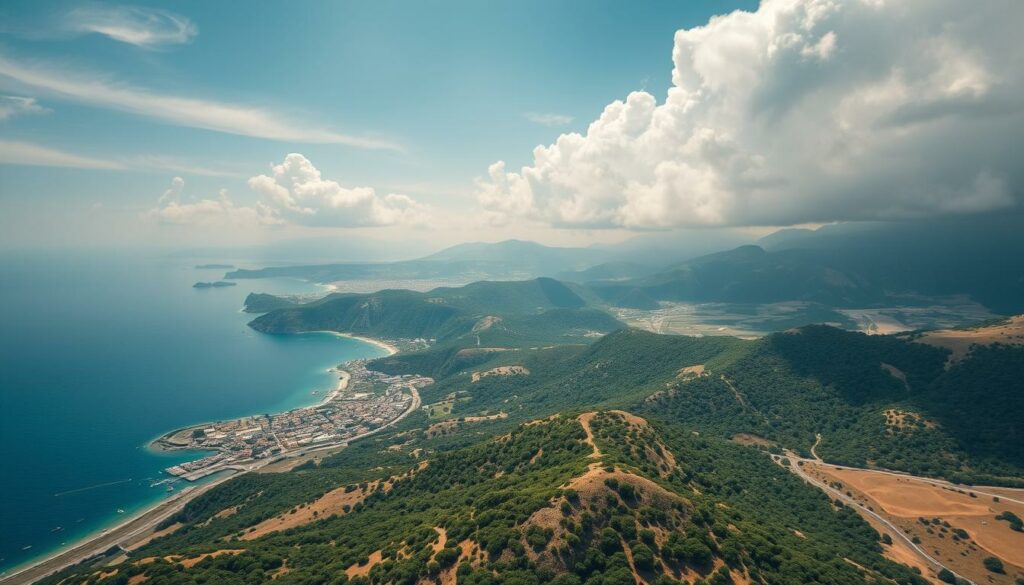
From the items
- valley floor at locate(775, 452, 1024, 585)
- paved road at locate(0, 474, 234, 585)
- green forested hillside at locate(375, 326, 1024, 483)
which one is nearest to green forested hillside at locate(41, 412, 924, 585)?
valley floor at locate(775, 452, 1024, 585)

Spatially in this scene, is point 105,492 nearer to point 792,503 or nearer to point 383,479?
point 383,479

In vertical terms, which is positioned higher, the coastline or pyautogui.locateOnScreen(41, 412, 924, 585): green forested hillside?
pyautogui.locateOnScreen(41, 412, 924, 585): green forested hillside

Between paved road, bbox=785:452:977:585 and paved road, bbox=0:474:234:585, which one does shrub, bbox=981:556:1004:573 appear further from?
paved road, bbox=0:474:234:585

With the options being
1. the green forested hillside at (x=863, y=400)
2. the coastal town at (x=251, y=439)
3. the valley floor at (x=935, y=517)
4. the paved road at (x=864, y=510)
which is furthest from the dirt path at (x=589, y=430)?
the coastal town at (x=251, y=439)

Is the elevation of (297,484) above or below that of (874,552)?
below

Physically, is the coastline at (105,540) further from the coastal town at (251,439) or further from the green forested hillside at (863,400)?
the green forested hillside at (863,400)

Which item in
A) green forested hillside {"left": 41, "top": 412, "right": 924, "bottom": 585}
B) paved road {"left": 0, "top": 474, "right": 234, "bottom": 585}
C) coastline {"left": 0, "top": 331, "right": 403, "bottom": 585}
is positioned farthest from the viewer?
coastline {"left": 0, "top": 331, "right": 403, "bottom": 585}

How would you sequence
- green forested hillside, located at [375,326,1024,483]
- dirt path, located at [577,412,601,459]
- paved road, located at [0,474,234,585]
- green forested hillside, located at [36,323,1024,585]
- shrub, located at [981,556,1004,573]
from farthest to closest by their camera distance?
green forested hillside, located at [375,326,1024,483] → paved road, located at [0,474,234,585] → dirt path, located at [577,412,601,459] → shrub, located at [981,556,1004,573] → green forested hillside, located at [36,323,1024,585]

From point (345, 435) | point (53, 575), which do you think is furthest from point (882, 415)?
point (53, 575)
